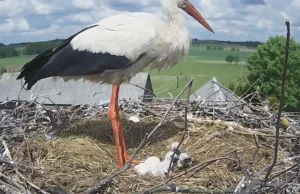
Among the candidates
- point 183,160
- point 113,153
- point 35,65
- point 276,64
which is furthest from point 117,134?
point 276,64

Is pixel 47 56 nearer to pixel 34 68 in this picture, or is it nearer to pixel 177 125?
pixel 34 68

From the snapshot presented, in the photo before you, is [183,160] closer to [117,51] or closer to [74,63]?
[117,51]

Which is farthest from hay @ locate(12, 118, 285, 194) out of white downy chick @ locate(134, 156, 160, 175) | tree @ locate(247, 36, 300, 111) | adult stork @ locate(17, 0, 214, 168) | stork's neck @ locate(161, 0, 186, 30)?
tree @ locate(247, 36, 300, 111)

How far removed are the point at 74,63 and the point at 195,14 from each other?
1.10 m

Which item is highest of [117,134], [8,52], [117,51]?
[117,51]

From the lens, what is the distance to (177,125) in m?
4.17

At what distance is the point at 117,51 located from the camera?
147 inches

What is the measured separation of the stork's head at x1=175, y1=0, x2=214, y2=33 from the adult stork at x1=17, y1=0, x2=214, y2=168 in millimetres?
114

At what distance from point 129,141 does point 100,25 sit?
0.99 metres

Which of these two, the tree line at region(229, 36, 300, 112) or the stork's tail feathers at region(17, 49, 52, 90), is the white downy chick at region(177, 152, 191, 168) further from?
the tree line at region(229, 36, 300, 112)

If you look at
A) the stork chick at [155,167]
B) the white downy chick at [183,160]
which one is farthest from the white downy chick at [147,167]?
the white downy chick at [183,160]

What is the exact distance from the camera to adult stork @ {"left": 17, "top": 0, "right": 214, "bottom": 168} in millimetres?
3732

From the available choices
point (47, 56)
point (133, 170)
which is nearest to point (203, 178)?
point (133, 170)

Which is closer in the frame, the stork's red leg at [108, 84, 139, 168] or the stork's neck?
the stork's red leg at [108, 84, 139, 168]
